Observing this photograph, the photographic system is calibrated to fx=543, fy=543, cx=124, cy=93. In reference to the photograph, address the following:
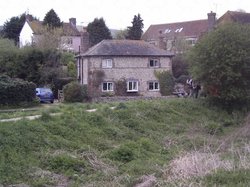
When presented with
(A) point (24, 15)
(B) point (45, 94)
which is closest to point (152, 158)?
(B) point (45, 94)

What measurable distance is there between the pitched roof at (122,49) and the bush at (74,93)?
8044 mm

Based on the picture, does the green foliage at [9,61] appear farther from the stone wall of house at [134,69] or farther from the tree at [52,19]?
the tree at [52,19]

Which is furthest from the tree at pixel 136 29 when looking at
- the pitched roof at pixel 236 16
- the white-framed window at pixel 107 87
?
the white-framed window at pixel 107 87

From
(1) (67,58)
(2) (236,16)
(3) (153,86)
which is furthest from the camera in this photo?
(1) (67,58)

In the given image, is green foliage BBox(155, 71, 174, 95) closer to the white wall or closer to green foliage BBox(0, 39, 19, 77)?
green foliage BBox(0, 39, 19, 77)

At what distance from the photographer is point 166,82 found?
59594 mm

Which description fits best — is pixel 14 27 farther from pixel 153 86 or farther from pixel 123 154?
pixel 123 154

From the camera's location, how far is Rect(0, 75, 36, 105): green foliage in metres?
41.6

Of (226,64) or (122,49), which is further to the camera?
(122,49)

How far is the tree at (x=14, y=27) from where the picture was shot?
3679 inches

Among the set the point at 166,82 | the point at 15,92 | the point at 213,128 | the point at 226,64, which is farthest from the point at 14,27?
the point at 213,128

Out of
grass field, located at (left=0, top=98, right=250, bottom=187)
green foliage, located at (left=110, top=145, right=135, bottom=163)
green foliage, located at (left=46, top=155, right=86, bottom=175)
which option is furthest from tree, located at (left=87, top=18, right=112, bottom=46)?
green foliage, located at (left=46, top=155, right=86, bottom=175)

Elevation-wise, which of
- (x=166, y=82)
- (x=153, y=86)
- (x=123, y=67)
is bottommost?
(x=153, y=86)

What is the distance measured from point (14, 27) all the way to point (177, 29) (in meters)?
29.4
